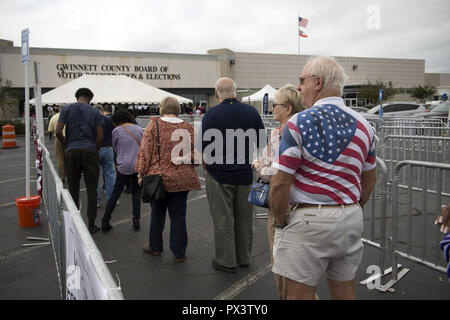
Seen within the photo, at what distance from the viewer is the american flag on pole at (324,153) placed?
1873mm

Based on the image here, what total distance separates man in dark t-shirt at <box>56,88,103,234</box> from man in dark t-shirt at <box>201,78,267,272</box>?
220 cm

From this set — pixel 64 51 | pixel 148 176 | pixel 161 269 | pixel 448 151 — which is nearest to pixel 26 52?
pixel 148 176

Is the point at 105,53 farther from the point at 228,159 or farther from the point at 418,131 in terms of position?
the point at 228,159

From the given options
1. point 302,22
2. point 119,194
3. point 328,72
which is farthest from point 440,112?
point 302,22

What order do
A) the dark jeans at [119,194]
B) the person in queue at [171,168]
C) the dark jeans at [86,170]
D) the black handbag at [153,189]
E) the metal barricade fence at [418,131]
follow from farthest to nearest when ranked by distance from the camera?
the metal barricade fence at [418,131] → the dark jeans at [119,194] → the dark jeans at [86,170] → the person in queue at [171,168] → the black handbag at [153,189]

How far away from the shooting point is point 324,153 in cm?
189

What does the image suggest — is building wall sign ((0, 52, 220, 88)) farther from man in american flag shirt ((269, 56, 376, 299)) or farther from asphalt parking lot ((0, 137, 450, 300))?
→ man in american flag shirt ((269, 56, 376, 299))

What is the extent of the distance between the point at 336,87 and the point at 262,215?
397 cm

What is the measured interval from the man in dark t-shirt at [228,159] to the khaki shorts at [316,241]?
1.71 meters

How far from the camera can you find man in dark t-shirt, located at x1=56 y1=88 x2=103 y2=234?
Answer: 5.09 meters

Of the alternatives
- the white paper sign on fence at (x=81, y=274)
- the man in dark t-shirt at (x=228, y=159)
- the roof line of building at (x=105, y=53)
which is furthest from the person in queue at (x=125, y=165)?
the roof line of building at (x=105, y=53)

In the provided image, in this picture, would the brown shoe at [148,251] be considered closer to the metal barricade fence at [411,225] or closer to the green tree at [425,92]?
the metal barricade fence at [411,225]

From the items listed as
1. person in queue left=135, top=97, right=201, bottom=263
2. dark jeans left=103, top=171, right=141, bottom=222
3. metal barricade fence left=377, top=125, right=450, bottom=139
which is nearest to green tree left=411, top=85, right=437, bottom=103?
metal barricade fence left=377, top=125, right=450, bottom=139

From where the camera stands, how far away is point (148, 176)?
4.04m
